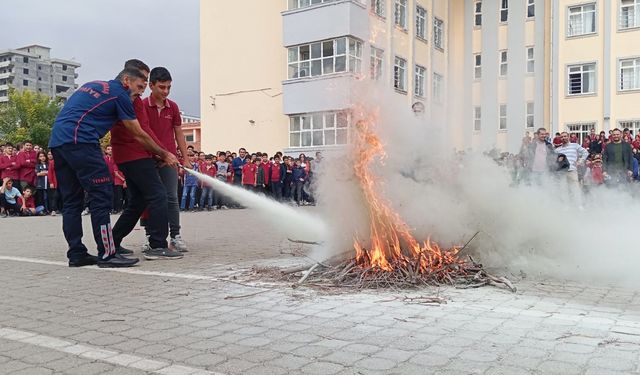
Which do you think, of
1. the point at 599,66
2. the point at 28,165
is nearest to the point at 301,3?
the point at 28,165

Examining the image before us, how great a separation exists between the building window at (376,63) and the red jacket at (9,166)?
12928 millimetres

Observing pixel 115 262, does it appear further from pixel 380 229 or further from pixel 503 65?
pixel 503 65

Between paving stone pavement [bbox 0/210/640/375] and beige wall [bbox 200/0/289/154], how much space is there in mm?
22808

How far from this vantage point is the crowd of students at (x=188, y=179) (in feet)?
49.7

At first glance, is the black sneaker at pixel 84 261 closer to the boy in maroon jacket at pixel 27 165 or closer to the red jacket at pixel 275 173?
the boy in maroon jacket at pixel 27 165

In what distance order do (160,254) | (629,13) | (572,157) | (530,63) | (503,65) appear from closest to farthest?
(160,254) < (572,157) < (503,65) < (530,63) < (629,13)

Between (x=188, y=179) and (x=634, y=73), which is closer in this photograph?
(x=188, y=179)

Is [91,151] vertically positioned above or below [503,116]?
below

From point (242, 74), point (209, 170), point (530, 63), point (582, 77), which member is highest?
point (242, 74)

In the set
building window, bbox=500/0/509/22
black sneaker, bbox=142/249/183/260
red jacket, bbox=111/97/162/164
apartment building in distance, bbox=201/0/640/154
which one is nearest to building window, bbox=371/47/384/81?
red jacket, bbox=111/97/162/164

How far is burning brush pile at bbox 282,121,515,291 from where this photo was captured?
16.5 feet

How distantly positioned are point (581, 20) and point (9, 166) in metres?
28.6

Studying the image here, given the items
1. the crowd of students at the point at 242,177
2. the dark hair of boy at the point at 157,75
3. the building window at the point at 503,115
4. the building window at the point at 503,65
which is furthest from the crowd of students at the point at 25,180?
the building window at the point at 503,65

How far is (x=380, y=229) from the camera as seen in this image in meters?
5.22
